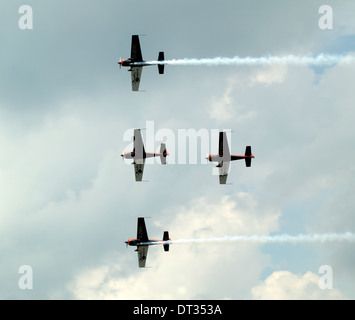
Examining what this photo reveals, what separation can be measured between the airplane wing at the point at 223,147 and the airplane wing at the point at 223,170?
206 cm

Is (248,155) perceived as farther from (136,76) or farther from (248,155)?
(136,76)

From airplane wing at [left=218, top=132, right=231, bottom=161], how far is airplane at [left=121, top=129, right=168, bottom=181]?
9.31 meters

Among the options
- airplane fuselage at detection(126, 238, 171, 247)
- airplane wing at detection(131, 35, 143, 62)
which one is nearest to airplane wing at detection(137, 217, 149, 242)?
airplane fuselage at detection(126, 238, 171, 247)

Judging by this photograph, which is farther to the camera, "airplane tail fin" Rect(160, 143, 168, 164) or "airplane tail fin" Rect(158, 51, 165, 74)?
"airplane tail fin" Rect(160, 143, 168, 164)

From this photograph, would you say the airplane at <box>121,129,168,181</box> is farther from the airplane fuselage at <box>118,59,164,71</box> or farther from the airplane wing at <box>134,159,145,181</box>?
the airplane fuselage at <box>118,59,164,71</box>

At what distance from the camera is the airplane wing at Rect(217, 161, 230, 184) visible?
92.5m

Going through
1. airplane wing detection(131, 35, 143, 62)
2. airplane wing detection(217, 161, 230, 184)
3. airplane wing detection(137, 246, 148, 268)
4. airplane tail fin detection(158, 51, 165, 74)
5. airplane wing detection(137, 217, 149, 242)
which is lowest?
airplane wing detection(137, 246, 148, 268)

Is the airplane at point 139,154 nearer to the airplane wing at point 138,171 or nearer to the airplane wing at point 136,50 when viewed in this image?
the airplane wing at point 138,171

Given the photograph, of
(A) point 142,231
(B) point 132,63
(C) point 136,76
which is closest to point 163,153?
(C) point 136,76
